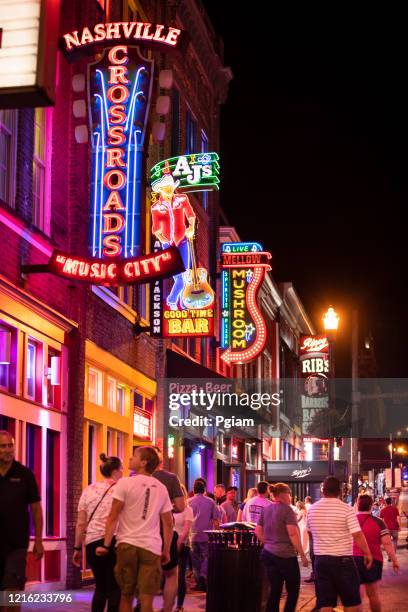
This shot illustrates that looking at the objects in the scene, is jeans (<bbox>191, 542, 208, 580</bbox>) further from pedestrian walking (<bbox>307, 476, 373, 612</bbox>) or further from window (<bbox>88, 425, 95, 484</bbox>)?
pedestrian walking (<bbox>307, 476, 373, 612</bbox>)

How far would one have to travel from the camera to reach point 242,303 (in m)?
33.5

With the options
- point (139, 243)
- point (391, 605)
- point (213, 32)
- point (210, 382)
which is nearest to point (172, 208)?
point (210, 382)

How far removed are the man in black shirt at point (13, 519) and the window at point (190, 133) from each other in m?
21.3

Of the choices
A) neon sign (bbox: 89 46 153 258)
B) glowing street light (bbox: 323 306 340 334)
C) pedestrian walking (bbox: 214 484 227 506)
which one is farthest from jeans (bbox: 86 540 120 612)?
glowing street light (bbox: 323 306 340 334)

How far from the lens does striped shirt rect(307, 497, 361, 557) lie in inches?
495

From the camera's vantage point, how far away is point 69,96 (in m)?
19.0

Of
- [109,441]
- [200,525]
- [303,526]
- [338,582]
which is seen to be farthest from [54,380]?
[303,526]

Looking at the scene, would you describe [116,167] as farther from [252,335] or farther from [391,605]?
[252,335]

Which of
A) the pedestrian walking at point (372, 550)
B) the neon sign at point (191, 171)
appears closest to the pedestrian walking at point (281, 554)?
the pedestrian walking at point (372, 550)

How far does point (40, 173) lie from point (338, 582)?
28.6 feet

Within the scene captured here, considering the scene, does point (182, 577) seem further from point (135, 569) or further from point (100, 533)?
point (135, 569)

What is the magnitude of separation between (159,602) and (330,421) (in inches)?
493

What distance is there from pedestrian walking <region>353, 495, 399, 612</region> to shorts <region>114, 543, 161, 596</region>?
415cm
